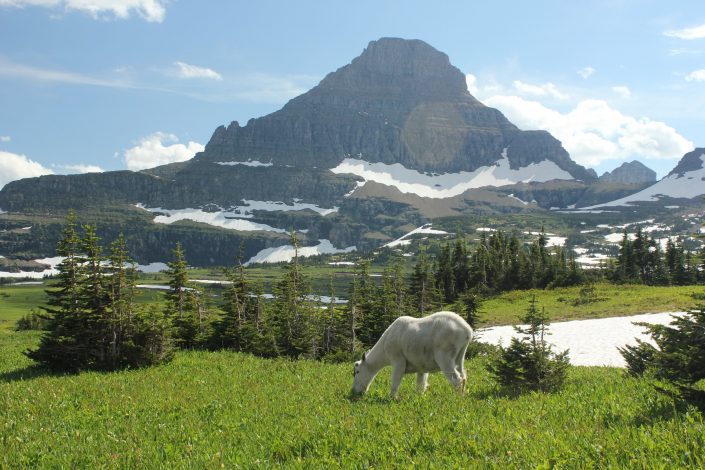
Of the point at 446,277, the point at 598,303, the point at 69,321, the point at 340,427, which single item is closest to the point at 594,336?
the point at 598,303

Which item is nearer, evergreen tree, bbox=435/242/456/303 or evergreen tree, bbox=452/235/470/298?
evergreen tree, bbox=435/242/456/303

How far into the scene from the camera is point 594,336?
124ft

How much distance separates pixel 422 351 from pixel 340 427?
4.53 meters

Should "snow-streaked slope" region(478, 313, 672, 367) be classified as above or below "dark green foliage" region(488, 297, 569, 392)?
below

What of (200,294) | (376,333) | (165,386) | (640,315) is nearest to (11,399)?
(165,386)

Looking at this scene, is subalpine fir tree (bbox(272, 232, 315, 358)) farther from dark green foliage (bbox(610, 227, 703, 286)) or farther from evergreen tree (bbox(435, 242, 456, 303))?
dark green foliage (bbox(610, 227, 703, 286))

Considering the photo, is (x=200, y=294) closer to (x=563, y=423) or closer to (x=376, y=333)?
(x=376, y=333)

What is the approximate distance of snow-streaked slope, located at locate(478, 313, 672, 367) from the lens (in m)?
31.0

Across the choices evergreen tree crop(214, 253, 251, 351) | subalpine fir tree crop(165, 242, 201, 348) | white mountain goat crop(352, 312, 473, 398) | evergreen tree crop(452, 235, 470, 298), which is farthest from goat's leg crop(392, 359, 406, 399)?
evergreen tree crop(452, 235, 470, 298)

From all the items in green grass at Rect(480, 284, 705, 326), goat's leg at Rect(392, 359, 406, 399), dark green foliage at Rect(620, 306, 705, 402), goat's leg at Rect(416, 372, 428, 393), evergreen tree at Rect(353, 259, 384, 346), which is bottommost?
green grass at Rect(480, 284, 705, 326)

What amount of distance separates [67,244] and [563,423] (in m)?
20.6

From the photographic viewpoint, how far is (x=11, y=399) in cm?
1459

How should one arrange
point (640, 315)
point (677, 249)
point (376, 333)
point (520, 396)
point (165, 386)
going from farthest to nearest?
point (677, 249) → point (640, 315) → point (376, 333) → point (165, 386) → point (520, 396)

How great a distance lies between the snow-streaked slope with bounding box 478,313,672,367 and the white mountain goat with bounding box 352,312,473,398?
18246 mm
